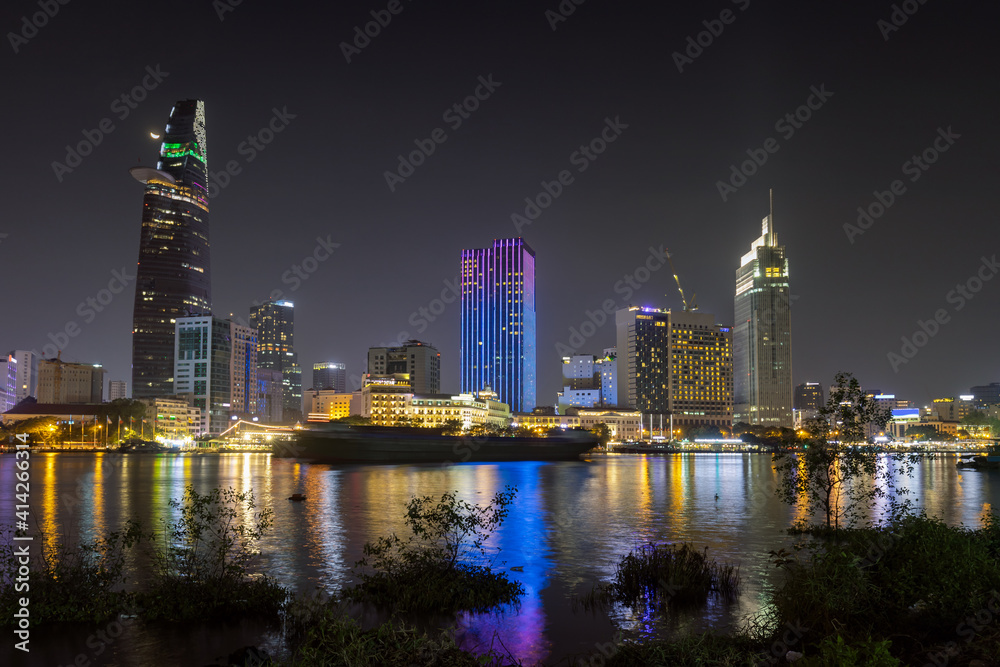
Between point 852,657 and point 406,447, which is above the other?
point 852,657

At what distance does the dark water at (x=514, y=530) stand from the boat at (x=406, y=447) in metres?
40.5

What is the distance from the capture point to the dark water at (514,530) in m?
18.7

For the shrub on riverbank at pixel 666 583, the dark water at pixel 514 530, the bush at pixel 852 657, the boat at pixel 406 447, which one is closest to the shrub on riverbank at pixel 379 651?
the dark water at pixel 514 530

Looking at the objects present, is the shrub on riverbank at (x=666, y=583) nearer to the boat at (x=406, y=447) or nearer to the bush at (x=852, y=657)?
the bush at (x=852, y=657)

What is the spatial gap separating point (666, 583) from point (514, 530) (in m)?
19.3

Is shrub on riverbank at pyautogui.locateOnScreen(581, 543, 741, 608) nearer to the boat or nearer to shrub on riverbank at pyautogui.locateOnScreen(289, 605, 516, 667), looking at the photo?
shrub on riverbank at pyautogui.locateOnScreen(289, 605, 516, 667)

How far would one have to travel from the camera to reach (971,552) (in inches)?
677

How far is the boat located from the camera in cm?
13588

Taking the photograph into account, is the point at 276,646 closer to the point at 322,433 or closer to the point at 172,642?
the point at 172,642

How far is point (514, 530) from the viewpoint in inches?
1660

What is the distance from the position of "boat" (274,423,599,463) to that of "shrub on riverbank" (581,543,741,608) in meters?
115

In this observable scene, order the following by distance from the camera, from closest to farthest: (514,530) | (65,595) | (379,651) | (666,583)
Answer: (379,651) → (65,595) → (666,583) → (514,530)

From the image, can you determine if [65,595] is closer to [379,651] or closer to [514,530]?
[379,651]

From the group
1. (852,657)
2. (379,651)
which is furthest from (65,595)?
(852,657)
